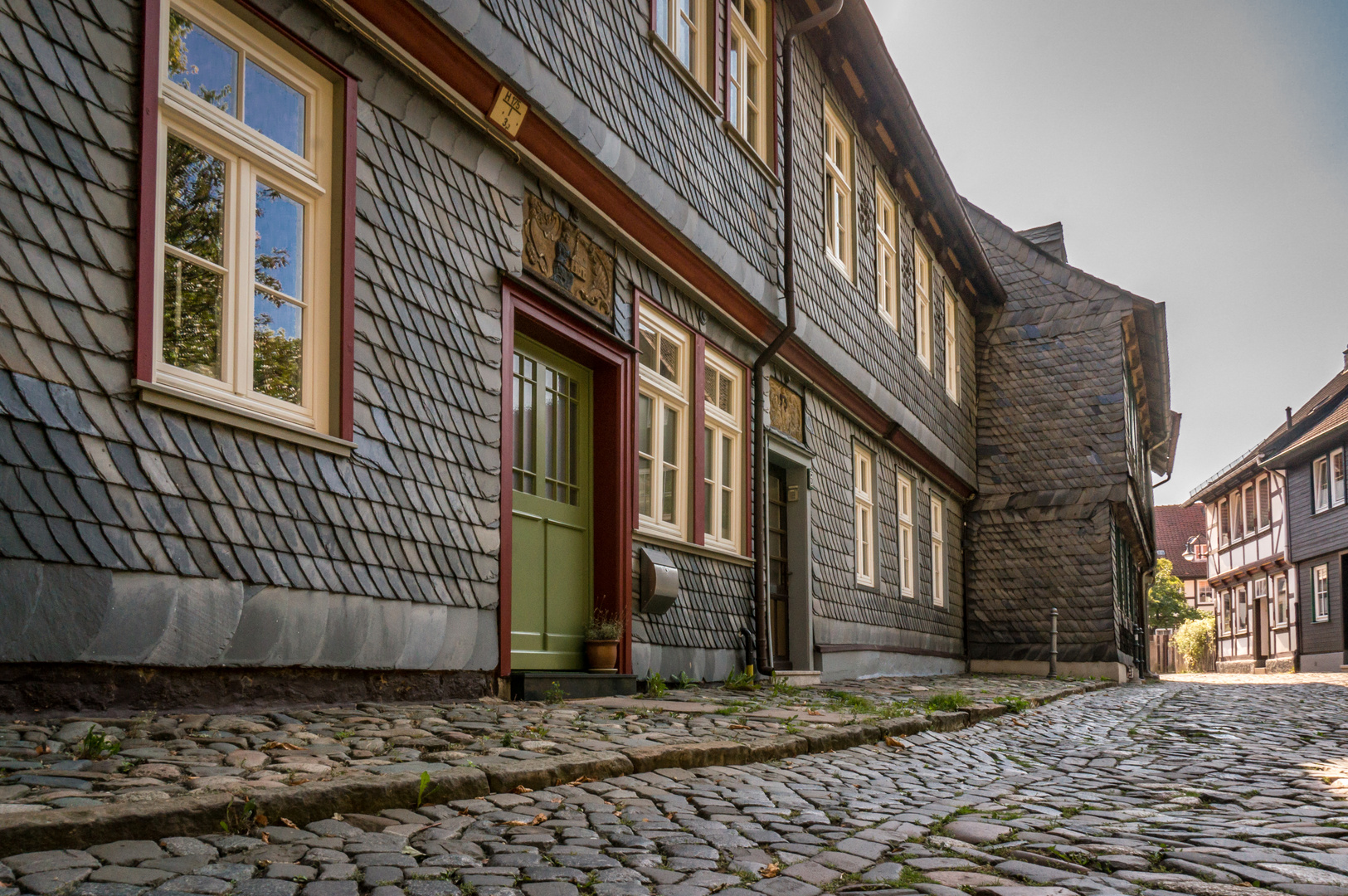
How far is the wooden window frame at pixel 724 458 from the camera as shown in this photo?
972 cm

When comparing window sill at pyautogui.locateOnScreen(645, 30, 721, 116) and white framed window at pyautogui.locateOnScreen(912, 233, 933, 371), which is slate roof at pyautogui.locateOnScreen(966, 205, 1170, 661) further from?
window sill at pyautogui.locateOnScreen(645, 30, 721, 116)

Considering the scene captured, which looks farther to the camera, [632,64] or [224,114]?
[632,64]

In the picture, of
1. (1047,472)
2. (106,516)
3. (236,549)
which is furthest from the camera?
(1047,472)

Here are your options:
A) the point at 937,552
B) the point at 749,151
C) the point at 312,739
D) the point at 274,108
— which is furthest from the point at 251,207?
the point at 937,552

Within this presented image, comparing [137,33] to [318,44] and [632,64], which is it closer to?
[318,44]

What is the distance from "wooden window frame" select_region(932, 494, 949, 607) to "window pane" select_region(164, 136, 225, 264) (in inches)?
548

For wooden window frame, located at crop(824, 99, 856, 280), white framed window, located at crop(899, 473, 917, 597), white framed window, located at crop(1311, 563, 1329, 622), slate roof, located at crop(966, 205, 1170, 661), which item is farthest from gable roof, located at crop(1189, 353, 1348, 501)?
wooden window frame, located at crop(824, 99, 856, 280)

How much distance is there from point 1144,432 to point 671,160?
22.1m

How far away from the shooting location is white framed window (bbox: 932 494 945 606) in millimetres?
17641

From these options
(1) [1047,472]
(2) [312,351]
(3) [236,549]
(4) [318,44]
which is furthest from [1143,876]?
(1) [1047,472]

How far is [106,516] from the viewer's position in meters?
4.25

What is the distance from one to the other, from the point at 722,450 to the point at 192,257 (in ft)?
18.9

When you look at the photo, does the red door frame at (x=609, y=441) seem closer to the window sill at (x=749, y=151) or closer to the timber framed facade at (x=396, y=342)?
the timber framed facade at (x=396, y=342)

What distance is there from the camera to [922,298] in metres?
17.2
